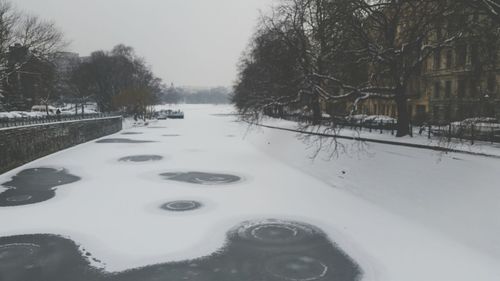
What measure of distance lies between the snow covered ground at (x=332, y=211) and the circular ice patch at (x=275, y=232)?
451 mm

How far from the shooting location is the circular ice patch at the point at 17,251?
821 centimetres

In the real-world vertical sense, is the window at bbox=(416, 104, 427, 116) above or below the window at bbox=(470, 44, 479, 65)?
below

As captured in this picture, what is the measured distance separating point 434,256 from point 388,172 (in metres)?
6.43

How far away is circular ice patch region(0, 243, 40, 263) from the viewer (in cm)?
821

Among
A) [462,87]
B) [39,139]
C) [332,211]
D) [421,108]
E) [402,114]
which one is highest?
[462,87]

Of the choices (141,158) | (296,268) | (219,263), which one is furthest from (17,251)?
(141,158)

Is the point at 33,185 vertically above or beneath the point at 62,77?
beneath

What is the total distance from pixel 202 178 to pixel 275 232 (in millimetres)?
7633

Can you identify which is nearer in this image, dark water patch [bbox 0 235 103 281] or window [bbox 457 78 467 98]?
dark water patch [bbox 0 235 103 281]

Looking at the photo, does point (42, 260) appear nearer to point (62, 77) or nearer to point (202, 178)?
point (202, 178)

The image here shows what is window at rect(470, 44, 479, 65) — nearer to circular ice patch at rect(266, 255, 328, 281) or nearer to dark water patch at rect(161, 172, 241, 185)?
dark water patch at rect(161, 172, 241, 185)

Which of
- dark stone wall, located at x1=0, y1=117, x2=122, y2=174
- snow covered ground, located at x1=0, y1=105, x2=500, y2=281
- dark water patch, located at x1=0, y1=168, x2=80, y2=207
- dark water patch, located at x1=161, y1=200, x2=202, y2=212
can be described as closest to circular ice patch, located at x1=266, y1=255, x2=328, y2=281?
snow covered ground, located at x1=0, y1=105, x2=500, y2=281

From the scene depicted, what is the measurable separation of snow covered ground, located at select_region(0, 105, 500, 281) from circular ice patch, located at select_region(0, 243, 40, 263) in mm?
937

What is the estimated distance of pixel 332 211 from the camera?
12227mm
